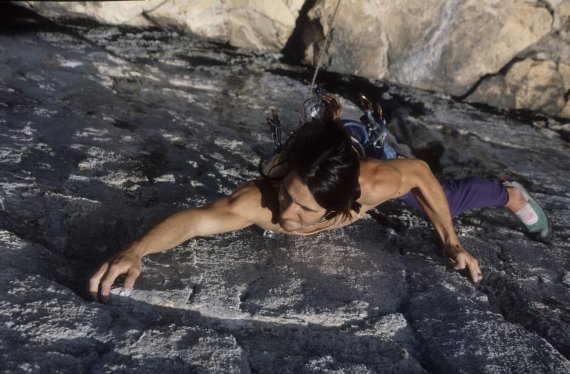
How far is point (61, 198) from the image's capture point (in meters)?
2.38

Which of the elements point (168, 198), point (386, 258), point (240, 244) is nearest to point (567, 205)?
point (386, 258)

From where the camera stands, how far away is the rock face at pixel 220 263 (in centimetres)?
171

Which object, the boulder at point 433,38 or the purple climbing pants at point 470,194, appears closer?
the purple climbing pants at point 470,194

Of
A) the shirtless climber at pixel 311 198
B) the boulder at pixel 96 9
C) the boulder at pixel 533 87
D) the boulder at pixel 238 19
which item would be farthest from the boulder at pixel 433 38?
the shirtless climber at pixel 311 198

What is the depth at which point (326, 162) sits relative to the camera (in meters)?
1.87

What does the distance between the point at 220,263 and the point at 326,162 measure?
627 mm

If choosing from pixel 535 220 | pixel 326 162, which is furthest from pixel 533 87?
pixel 326 162

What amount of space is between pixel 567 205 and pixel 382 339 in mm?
1924

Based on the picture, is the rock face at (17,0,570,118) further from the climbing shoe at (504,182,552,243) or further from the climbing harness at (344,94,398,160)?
the climbing harness at (344,94,398,160)

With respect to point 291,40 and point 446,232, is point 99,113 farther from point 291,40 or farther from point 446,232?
point 291,40

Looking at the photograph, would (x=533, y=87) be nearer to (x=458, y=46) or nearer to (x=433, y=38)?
(x=458, y=46)

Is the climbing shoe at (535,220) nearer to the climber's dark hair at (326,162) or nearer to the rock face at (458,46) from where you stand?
the climber's dark hair at (326,162)

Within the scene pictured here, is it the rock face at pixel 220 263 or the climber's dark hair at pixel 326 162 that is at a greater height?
the climber's dark hair at pixel 326 162

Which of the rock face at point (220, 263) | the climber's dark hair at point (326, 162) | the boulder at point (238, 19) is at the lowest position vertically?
the rock face at point (220, 263)
